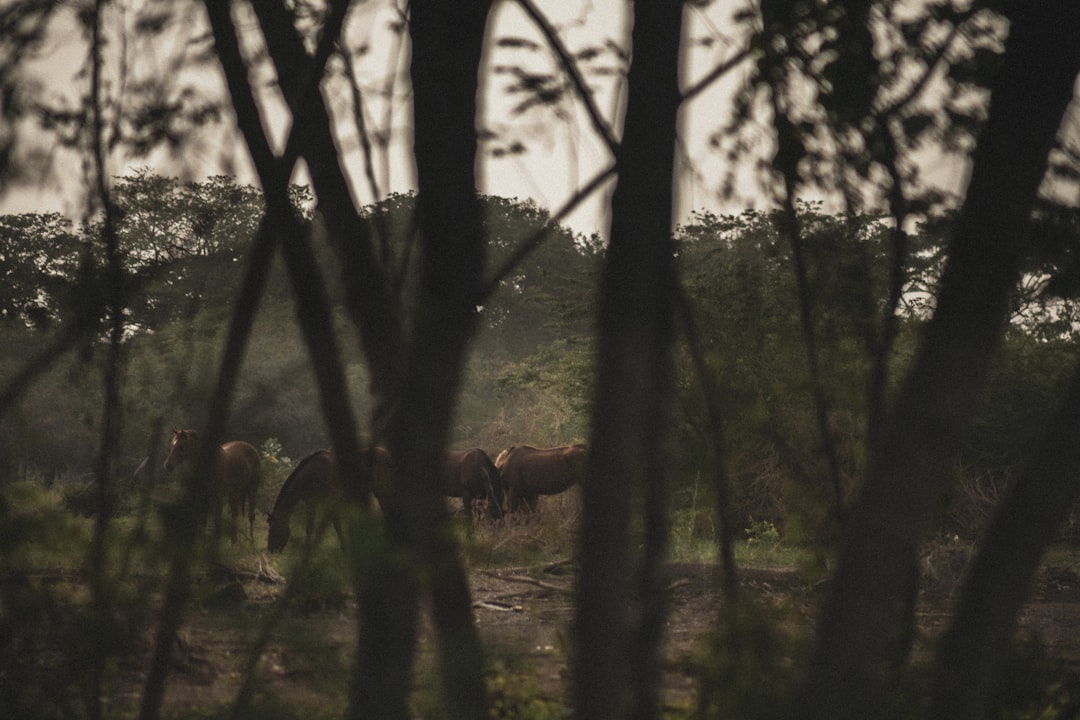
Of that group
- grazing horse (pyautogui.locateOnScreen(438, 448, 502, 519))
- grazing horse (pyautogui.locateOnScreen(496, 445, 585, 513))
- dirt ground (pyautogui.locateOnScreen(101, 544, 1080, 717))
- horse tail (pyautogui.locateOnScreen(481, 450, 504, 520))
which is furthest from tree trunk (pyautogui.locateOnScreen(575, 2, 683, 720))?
grazing horse (pyautogui.locateOnScreen(496, 445, 585, 513))

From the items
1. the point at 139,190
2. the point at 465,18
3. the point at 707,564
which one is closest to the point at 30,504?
the point at 139,190

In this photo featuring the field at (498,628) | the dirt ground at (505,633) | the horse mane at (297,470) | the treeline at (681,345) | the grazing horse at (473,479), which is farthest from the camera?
the grazing horse at (473,479)

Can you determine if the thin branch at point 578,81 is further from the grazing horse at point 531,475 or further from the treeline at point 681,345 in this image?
the grazing horse at point 531,475

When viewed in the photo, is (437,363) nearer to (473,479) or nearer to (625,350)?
(625,350)

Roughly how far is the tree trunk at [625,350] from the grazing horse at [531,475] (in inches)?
501

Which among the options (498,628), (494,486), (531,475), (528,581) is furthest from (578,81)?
(531,475)

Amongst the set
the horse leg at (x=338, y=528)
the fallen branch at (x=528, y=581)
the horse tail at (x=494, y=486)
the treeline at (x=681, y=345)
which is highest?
→ the treeline at (x=681, y=345)

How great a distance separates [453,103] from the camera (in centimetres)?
240

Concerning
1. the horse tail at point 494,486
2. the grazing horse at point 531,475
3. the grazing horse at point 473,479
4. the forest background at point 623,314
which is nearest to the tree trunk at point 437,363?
the forest background at point 623,314

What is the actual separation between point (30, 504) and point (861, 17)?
6.05ft

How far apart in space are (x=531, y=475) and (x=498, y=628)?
788 centimetres

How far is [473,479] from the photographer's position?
14.5m

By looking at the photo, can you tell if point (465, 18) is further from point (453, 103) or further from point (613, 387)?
point (613, 387)

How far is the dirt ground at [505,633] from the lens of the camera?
219 cm
